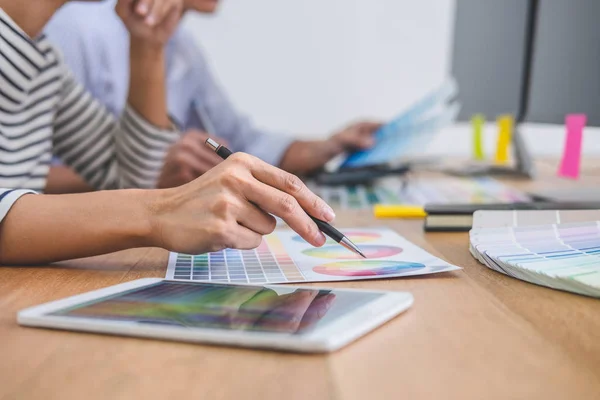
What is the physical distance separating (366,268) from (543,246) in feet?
0.56

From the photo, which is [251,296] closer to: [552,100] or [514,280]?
[514,280]

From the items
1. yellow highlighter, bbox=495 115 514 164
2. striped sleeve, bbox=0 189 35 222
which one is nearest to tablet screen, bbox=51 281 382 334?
striped sleeve, bbox=0 189 35 222

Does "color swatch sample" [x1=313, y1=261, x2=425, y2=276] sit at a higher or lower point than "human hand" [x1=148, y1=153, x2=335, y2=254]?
lower

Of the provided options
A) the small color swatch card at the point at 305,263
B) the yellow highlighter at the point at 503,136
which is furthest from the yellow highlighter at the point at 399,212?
the yellow highlighter at the point at 503,136

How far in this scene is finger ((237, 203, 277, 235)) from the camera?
673mm

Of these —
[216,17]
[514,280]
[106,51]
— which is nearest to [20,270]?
[514,280]

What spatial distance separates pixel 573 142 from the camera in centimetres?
136

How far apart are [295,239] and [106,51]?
1173 mm

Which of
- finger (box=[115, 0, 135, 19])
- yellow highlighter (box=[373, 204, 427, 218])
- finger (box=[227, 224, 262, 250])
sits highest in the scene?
finger (box=[115, 0, 135, 19])

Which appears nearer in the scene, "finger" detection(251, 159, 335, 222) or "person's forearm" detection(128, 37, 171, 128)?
"finger" detection(251, 159, 335, 222)

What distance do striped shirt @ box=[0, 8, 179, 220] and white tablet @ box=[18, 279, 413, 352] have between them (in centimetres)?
25

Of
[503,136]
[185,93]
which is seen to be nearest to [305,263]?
[185,93]

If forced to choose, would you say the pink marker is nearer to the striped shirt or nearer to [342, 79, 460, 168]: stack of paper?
[342, 79, 460, 168]: stack of paper

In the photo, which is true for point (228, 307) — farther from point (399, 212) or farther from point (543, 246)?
point (399, 212)
